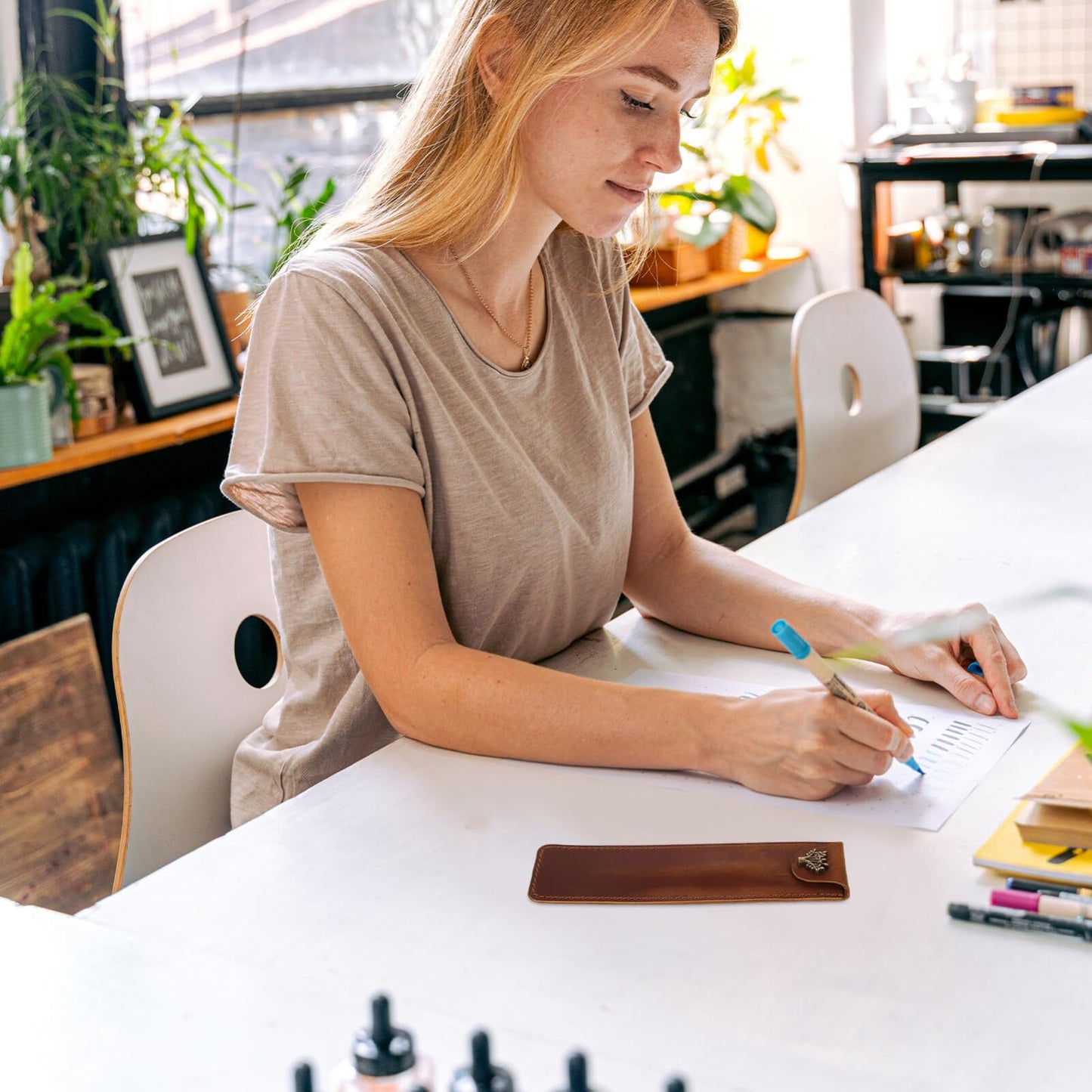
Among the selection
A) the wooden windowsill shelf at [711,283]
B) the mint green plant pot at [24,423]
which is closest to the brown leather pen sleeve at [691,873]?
the mint green plant pot at [24,423]

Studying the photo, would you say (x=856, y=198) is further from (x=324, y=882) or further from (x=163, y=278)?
(x=324, y=882)

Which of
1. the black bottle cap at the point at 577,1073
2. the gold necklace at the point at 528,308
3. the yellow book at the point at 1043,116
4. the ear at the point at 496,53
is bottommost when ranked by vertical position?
the black bottle cap at the point at 577,1073

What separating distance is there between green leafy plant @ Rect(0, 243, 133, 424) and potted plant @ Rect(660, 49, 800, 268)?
1.58 m

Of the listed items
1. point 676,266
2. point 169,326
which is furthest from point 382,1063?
point 676,266

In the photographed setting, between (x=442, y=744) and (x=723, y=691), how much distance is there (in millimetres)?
272

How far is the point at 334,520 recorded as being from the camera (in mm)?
1218

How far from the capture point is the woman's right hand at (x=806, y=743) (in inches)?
42.7

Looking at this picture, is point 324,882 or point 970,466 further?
point 970,466

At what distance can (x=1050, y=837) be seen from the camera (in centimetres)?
98

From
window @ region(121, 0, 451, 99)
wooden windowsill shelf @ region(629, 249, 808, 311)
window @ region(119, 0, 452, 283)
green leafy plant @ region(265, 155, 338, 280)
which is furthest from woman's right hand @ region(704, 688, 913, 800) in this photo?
wooden windowsill shelf @ region(629, 249, 808, 311)

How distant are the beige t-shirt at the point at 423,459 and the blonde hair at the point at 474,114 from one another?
6cm

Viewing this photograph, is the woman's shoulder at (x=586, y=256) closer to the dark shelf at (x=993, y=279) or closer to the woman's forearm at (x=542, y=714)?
the woman's forearm at (x=542, y=714)

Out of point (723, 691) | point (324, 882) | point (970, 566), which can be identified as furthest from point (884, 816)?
point (970, 566)

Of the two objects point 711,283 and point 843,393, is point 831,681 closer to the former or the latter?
point 843,393
